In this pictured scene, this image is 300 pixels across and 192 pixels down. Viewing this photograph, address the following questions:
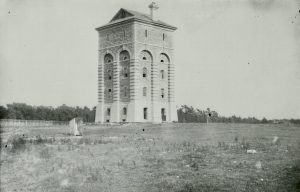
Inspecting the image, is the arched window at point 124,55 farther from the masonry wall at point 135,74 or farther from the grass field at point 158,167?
the grass field at point 158,167

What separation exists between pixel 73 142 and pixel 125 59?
25.0 m

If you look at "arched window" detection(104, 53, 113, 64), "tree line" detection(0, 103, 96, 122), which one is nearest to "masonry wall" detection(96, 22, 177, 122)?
"arched window" detection(104, 53, 113, 64)

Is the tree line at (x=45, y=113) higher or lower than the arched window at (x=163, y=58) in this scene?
lower

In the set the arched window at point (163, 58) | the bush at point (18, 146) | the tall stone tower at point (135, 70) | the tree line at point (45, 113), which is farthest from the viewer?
the tree line at point (45, 113)

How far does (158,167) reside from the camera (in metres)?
16.0

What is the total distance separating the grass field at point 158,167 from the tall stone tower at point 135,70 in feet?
85.1

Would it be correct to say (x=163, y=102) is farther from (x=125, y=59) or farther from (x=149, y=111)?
(x=125, y=59)

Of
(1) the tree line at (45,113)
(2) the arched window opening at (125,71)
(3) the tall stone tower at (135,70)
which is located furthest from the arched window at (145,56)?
(1) the tree line at (45,113)

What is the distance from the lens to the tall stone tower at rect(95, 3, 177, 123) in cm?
4681

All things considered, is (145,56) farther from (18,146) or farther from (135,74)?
(18,146)

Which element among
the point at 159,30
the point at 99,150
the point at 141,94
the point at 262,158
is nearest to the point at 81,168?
the point at 99,150

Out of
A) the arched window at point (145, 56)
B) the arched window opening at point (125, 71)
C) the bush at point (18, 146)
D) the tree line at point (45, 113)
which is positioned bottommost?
the bush at point (18, 146)

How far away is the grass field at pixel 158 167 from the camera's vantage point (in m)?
14.0

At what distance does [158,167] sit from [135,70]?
31.2 meters
